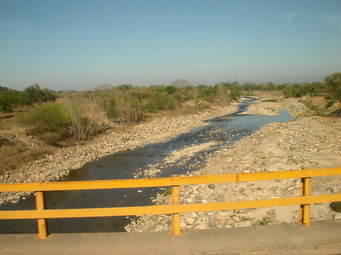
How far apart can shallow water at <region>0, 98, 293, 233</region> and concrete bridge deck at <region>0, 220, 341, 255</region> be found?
6075 mm

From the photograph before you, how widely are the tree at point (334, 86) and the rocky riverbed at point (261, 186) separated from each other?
58.6 ft

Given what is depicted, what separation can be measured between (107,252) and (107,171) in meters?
14.5

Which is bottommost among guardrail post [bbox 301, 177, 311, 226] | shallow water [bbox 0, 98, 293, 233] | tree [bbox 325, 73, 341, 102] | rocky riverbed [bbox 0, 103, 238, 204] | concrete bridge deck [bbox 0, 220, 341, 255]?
shallow water [bbox 0, 98, 293, 233]

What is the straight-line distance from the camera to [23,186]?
3.56 m

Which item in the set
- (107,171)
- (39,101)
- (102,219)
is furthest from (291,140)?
(39,101)

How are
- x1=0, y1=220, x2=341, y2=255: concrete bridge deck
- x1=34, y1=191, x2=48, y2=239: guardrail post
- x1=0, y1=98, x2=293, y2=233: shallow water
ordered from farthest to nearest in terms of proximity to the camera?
x1=0, y1=98, x2=293, y2=233: shallow water → x1=34, y1=191, x2=48, y2=239: guardrail post → x1=0, y1=220, x2=341, y2=255: concrete bridge deck

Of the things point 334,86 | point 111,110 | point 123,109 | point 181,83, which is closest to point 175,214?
point 111,110

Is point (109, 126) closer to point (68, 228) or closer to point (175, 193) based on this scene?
point (68, 228)

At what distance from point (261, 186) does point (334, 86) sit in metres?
33.7

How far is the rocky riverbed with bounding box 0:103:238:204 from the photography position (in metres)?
16.5

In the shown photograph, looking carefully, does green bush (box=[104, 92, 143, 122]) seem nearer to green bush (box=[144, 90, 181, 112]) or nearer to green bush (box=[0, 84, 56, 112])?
green bush (box=[144, 90, 181, 112])

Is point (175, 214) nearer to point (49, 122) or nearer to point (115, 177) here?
point (115, 177)

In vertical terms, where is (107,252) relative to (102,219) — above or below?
above

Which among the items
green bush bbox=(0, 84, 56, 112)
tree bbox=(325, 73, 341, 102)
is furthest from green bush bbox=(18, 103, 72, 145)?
tree bbox=(325, 73, 341, 102)
